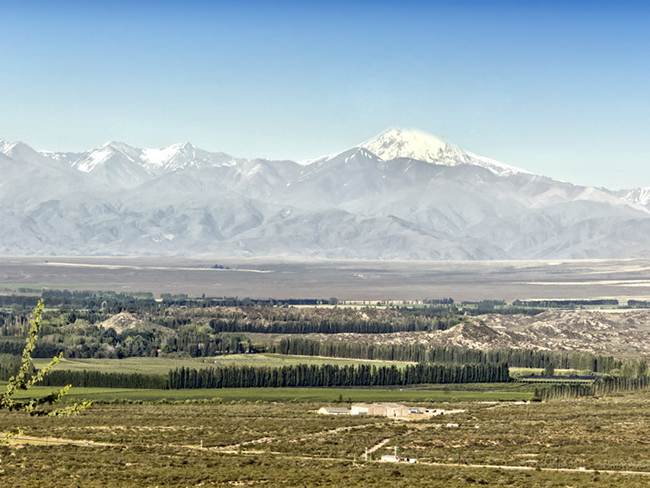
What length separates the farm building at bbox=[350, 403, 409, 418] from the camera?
317ft

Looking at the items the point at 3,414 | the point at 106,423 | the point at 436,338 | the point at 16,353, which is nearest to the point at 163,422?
the point at 106,423

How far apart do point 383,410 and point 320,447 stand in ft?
82.2

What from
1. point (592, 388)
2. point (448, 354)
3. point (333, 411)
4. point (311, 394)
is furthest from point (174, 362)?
point (333, 411)

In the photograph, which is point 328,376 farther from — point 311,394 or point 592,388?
point 592,388

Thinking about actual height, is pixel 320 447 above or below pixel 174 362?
above

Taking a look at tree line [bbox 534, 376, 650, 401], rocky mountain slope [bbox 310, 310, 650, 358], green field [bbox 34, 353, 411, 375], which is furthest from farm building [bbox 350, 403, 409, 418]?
rocky mountain slope [bbox 310, 310, 650, 358]

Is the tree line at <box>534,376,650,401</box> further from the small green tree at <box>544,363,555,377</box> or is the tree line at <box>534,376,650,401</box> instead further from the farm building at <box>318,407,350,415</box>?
the farm building at <box>318,407,350,415</box>

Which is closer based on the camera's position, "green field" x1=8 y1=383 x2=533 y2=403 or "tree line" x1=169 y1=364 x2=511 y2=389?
"green field" x1=8 y1=383 x2=533 y2=403

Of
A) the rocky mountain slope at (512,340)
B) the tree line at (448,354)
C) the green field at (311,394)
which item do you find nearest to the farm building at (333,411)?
the green field at (311,394)

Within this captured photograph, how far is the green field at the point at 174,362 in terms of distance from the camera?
146 metres

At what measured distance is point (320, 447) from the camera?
72.7m

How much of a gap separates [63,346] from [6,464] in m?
111

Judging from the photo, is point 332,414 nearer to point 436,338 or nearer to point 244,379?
point 244,379

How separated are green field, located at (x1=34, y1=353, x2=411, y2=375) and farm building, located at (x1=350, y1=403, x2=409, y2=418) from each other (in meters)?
48.7
